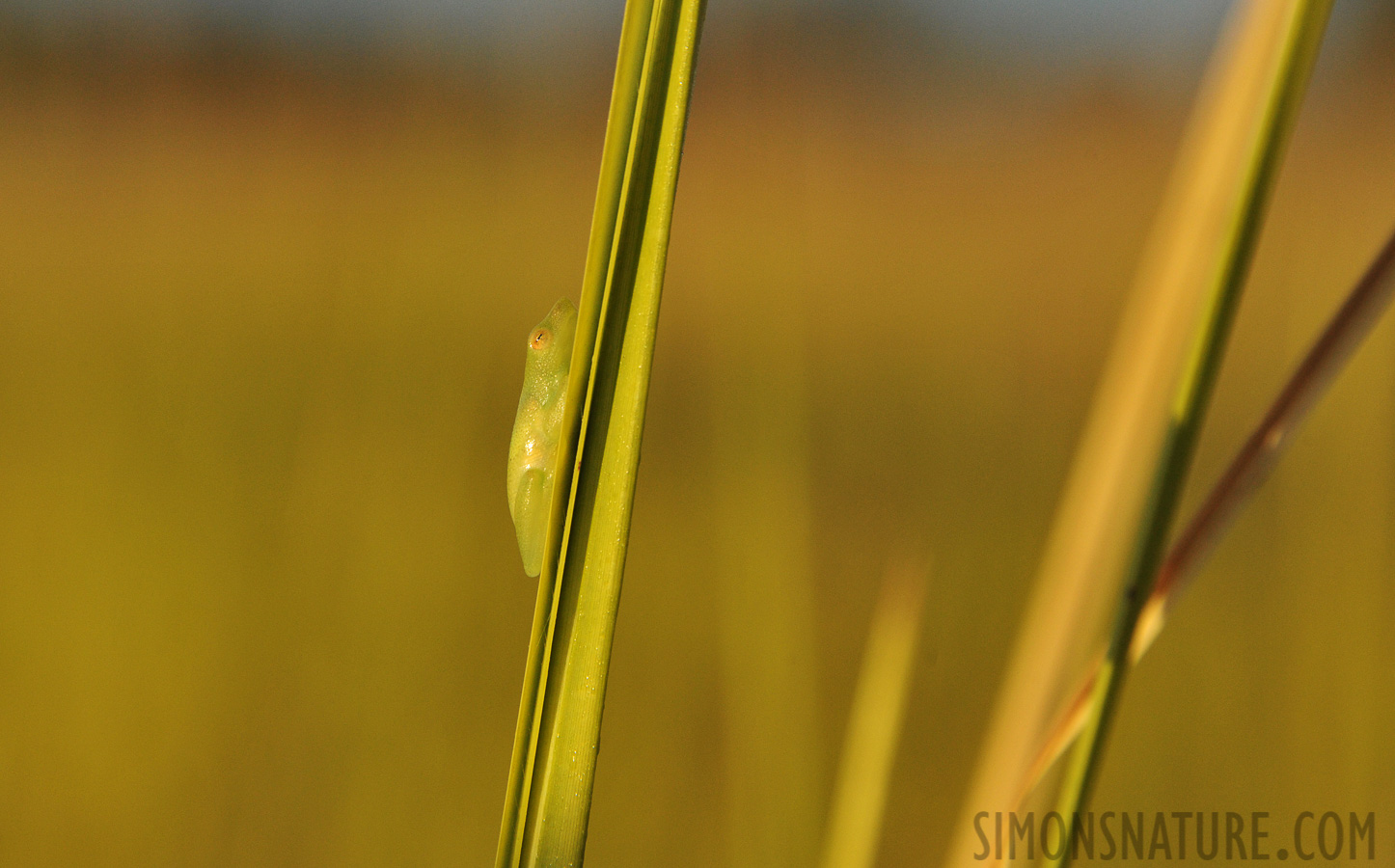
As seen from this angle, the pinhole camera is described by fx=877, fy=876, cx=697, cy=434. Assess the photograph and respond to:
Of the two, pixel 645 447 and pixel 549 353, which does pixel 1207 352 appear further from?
pixel 645 447

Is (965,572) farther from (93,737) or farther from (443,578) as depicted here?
(93,737)

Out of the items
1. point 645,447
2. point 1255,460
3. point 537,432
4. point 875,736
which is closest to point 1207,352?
point 1255,460

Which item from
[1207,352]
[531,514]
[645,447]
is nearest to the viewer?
[1207,352]

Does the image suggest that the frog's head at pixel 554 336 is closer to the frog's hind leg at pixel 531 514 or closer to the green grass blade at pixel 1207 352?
the frog's hind leg at pixel 531 514

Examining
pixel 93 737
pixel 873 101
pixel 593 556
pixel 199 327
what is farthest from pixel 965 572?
pixel 199 327

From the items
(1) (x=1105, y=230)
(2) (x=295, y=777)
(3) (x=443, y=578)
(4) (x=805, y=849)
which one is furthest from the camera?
(1) (x=1105, y=230)

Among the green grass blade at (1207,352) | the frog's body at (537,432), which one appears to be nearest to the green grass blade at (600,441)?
the green grass blade at (1207,352)
